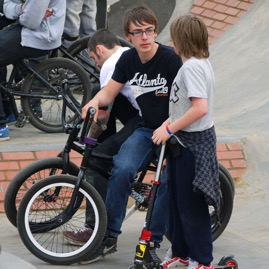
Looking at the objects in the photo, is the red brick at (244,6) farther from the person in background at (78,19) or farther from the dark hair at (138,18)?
the dark hair at (138,18)

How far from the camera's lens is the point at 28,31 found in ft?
25.3

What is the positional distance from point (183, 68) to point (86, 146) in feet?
2.81

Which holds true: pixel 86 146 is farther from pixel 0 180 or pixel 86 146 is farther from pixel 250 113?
pixel 250 113

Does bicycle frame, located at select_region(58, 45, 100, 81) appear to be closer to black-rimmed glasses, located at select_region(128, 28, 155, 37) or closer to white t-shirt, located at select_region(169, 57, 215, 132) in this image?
black-rimmed glasses, located at select_region(128, 28, 155, 37)

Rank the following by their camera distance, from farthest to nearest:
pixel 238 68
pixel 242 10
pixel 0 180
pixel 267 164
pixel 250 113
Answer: pixel 242 10 < pixel 238 68 < pixel 250 113 < pixel 267 164 < pixel 0 180

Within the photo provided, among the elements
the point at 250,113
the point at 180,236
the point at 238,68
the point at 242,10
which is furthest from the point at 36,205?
the point at 242,10

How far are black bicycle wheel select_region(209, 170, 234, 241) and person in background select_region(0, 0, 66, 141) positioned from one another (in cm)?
227

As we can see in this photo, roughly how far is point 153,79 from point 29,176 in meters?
1.02

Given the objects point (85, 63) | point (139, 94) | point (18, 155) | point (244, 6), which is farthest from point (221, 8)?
point (139, 94)

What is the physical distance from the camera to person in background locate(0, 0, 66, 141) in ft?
25.1

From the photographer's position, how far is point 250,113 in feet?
28.2

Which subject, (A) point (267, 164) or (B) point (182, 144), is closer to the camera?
(B) point (182, 144)

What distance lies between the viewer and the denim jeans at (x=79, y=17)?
351 inches

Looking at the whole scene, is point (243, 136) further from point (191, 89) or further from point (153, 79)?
point (191, 89)
